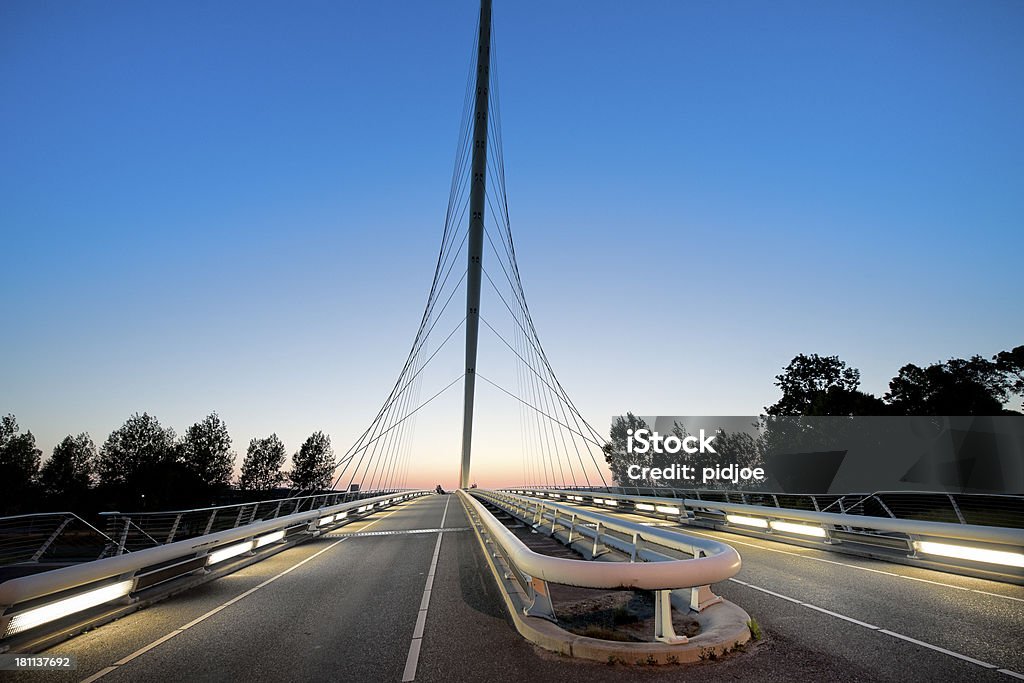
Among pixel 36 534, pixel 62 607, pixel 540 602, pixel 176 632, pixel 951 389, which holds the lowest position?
pixel 176 632

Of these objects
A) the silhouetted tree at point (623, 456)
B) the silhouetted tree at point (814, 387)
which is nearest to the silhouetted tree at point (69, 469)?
Result: the silhouetted tree at point (623, 456)

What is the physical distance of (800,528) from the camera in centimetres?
1332

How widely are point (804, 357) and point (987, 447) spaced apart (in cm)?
2128

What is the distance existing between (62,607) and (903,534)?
1465 centimetres

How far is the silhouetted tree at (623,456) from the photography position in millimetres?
106688

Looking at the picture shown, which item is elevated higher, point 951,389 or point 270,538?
point 951,389

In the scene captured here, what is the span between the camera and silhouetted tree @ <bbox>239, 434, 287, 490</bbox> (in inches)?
5438

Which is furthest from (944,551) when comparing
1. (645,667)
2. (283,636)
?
(283,636)

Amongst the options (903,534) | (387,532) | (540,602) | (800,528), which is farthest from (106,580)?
(903,534)

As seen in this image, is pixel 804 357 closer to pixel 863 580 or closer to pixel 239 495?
pixel 863 580

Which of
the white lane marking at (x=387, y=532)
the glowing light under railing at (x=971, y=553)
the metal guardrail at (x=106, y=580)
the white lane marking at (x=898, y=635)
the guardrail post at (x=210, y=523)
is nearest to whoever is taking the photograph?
the white lane marking at (x=898, y=635)

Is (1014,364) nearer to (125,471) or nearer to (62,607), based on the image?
(62,607)

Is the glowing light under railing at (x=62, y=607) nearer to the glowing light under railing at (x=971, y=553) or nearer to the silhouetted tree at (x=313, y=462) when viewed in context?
the glowing light under railing at (x=971, y=553)

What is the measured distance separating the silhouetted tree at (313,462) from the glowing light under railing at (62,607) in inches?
5845
